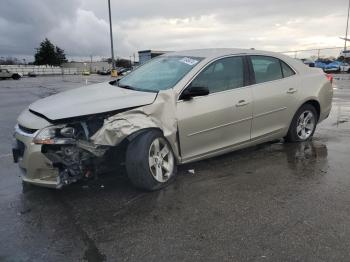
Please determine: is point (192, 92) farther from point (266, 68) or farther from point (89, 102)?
point (266, 68)

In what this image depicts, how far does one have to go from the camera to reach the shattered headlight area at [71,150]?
4.18 meters

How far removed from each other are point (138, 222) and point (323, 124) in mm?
6168

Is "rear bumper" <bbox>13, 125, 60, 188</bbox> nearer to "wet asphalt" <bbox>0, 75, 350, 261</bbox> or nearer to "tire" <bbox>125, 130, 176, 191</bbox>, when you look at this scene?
"wet asphalt" <bbox>0, 75, 350, 261</bbox>

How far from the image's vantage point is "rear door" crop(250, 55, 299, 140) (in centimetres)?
570

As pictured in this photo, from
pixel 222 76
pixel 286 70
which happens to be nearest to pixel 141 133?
pixel 222 76

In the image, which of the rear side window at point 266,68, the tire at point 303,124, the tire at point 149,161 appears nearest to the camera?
the tire at point 149,161

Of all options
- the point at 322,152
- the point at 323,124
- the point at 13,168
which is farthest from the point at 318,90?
the point at 13,168

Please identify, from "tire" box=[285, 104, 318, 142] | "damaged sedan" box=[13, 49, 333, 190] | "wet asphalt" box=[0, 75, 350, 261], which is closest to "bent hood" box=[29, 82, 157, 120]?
"damaged sedan" box=[13, 49, 333, 190]

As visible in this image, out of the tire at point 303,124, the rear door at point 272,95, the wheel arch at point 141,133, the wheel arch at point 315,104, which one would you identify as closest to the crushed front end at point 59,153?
the wheel arch at point 141,133

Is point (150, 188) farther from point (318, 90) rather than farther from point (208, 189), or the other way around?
point (318, 90)

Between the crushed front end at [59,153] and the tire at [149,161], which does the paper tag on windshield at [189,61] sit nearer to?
the tire at [149,161]

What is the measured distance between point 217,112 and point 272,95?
→ 117cm

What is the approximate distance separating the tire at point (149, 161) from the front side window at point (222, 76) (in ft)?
3.13

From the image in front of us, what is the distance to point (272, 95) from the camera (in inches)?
230
